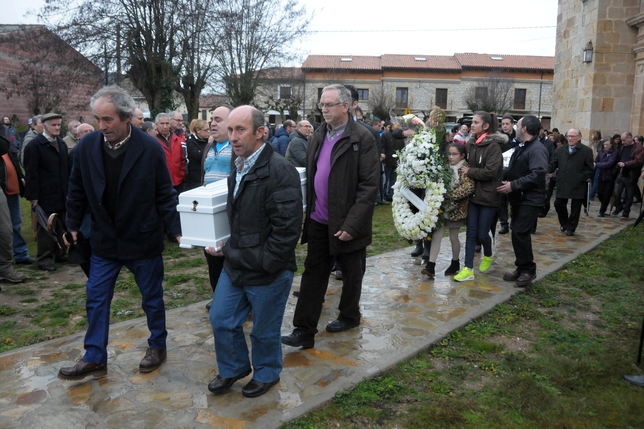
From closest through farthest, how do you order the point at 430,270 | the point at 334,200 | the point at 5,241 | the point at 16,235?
the point at 334,200 < the point at 5,241 < the point at 430,270 < the point at 16,235

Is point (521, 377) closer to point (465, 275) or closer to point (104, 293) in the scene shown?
point (465, 275)

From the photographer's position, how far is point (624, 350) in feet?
15.5

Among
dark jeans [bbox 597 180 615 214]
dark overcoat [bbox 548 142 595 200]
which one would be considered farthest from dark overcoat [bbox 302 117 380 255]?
dark jeans [bbox 597 180 615 214]

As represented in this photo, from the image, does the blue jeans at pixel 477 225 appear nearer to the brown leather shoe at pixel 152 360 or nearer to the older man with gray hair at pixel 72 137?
the brown leather shoe at pixel 152 360

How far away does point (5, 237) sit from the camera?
6.52 meters

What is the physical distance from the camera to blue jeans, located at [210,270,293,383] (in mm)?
3625

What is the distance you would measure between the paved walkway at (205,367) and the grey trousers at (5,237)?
7.90 feet

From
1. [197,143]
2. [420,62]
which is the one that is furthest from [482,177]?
[420,62]

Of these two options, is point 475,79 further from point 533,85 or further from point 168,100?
point 168,100

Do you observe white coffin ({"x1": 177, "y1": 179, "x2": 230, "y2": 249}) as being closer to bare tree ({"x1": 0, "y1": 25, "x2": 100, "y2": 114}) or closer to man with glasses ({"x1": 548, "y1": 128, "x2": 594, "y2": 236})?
man with glasses ({"x1": 548, "y1": 128, "x2": 594, "y2": 236})

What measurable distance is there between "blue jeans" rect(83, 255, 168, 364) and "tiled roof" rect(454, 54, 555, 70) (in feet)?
184

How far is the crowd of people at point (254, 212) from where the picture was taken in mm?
3553

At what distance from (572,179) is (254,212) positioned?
8322 millimetres

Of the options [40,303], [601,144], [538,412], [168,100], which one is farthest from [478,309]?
[168,100]
